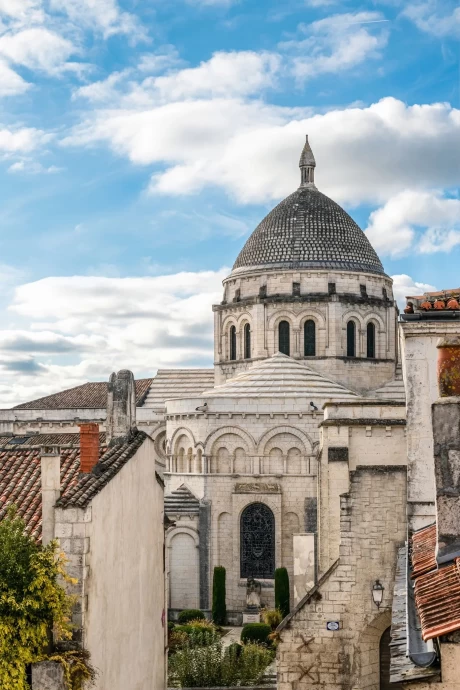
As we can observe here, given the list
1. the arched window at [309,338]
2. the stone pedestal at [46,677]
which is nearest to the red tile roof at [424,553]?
the stone pedestal at [46,677]

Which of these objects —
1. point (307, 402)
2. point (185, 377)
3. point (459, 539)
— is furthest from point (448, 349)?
point (185, 377)

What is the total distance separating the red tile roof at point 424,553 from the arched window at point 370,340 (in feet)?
139

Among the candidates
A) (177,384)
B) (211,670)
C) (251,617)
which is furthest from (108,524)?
(177,384)

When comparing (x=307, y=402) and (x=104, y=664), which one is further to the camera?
(x=307, y=402)

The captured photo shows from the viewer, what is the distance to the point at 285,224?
5888 centimetres

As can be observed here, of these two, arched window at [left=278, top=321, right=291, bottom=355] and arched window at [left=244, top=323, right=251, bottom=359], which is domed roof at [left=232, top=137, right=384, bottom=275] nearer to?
arched window at [left=278, top=321, right=291, bottom=355]

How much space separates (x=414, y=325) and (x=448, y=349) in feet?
19.7

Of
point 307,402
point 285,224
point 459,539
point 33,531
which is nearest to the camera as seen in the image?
point 459,539

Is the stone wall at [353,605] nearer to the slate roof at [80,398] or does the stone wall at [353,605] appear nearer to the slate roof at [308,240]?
the slate roof at [308,240]

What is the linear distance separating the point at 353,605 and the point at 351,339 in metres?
35.9

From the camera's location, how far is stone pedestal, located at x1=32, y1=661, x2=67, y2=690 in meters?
14.0

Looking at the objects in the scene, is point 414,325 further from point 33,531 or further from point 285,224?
point 285,224

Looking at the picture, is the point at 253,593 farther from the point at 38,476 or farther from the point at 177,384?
the point at 38,476

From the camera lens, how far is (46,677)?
14.0m
